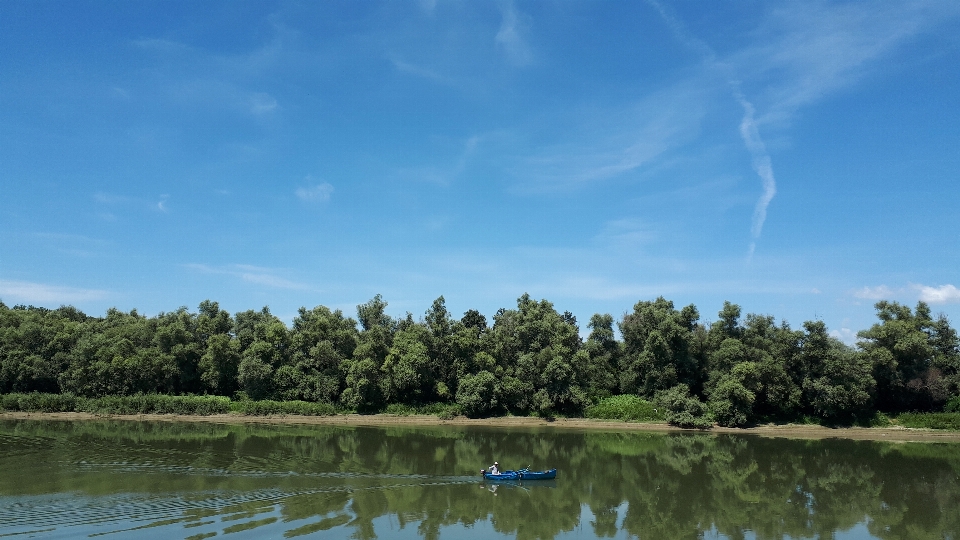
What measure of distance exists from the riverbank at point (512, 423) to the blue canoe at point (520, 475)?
76.0 ft

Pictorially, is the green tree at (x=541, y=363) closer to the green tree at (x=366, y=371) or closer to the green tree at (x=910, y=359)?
the green tree at (x=366, y=371)

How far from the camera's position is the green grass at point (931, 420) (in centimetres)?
4631

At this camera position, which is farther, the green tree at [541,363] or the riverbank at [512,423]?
the green tree at [541,363]

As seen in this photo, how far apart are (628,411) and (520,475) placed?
27853mm

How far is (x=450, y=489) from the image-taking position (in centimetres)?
2477

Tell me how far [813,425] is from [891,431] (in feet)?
18.1

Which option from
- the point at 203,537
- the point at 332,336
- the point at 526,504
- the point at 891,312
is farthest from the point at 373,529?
the point at 891,312

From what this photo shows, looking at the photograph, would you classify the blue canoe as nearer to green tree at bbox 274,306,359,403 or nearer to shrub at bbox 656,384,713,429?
shrub at bbox 656,384,713,429

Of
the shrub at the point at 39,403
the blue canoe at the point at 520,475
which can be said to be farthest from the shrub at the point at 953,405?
the shrub at the point at 39,403

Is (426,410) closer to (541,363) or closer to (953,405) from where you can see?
(541,363)

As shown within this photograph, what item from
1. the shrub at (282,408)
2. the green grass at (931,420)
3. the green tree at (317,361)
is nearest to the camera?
the green grass at (931,420)

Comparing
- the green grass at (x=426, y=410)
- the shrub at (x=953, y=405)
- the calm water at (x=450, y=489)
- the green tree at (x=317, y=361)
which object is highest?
the green tree at (x=317, y=361)

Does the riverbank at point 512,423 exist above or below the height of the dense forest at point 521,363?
below

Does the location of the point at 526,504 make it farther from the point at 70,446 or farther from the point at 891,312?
the point at 891,312
